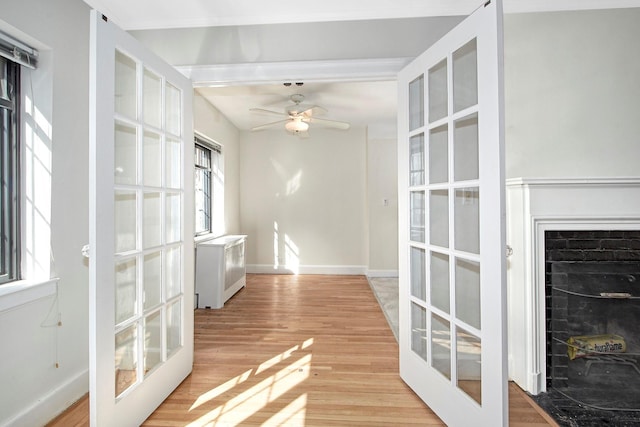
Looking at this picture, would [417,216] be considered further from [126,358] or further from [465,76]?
[126,358]

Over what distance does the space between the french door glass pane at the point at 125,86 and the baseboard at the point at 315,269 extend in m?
4.16

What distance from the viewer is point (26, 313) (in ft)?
5.09

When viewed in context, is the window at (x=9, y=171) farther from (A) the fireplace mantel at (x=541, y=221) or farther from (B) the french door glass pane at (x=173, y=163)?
(A) the fireplace mantel at (x=541, y=221)

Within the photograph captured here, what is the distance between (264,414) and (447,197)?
1560 mm

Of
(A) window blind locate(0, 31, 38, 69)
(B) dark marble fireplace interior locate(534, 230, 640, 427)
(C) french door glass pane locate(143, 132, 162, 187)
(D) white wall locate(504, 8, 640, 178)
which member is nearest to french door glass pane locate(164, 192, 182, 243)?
(C) french door glass pane locate(143, 132, 162, 187)

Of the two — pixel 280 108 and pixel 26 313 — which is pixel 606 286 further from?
pixel 280 108

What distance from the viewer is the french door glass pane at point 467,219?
1.45 meters

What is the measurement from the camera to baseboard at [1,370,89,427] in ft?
4.91

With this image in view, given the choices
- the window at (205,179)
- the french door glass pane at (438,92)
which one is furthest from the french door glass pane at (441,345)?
the window at (205,179)

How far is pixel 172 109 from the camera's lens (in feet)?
6.33

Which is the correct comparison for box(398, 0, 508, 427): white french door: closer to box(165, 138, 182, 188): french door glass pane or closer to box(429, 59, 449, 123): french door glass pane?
box(429, 59, 449, 123): french door glass pane

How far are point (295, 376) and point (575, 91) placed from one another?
105 inches

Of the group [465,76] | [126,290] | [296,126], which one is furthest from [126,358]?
[296,126]

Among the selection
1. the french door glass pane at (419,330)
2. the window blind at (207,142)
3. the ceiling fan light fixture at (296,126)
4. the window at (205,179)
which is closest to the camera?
the french door glass pane at (419,330)
